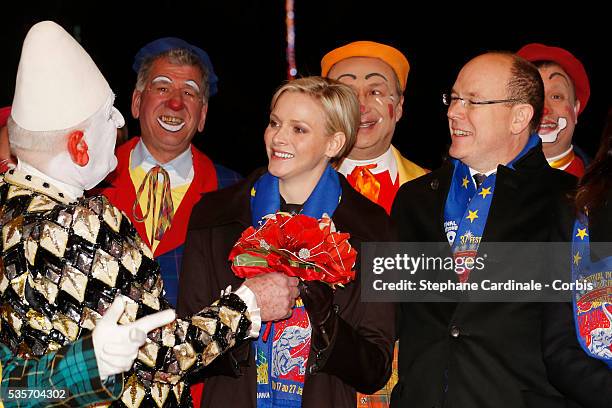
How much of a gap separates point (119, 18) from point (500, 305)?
492 centimetres

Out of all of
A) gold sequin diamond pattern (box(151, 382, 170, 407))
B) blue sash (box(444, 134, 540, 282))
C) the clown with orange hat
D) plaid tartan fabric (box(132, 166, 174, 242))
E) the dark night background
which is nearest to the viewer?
gold sequin diamond pattern (box(151, 382, 170, 407))

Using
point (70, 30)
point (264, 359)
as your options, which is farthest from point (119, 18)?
point (264, 359)

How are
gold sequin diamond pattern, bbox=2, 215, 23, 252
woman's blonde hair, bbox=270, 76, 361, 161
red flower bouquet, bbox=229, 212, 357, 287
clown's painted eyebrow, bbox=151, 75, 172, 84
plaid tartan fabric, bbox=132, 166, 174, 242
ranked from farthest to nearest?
clown's painted eyebrow, bbox=151, 75, 172, 84 → plaid tartan fabric, bbox=132, 166, 174, 242 → woman's blonde hair, bbox=270, 76, 361, 161 → red flower bouquet, bbox=229, 212, 357, 287 → gold sequin diamond pattern, bbox=2, 215, 23, 252

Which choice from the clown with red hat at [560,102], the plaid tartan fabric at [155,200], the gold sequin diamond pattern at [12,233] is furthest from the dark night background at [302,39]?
→ the gold sequin diamond pattern at [12,233]

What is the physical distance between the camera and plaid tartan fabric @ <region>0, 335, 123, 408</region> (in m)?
2.99

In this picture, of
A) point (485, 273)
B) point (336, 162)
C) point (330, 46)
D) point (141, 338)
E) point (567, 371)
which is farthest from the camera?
point (330, 46)

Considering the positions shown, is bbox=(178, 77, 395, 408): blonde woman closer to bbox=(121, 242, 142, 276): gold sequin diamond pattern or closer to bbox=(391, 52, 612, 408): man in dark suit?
bbox=(391, 52, 612, 408): man in dark suit

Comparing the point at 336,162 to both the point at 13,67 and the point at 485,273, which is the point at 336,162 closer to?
the point at 485,273

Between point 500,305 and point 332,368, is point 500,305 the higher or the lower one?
the higher one

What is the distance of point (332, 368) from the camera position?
12.5 feet

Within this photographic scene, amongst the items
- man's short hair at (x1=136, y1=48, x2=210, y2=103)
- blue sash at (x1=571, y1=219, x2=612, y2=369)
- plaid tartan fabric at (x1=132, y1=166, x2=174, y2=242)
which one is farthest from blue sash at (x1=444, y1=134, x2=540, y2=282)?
man's short hair at (x1=136, y1=48, x2=210, y2=103)

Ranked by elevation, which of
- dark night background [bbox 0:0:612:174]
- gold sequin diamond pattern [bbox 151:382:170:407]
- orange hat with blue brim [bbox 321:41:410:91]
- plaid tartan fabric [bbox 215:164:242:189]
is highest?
dark night background [bbox 0:0:612:174]

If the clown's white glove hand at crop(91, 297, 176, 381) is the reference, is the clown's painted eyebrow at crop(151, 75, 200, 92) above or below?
above

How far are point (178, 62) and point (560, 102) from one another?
2293 mm
